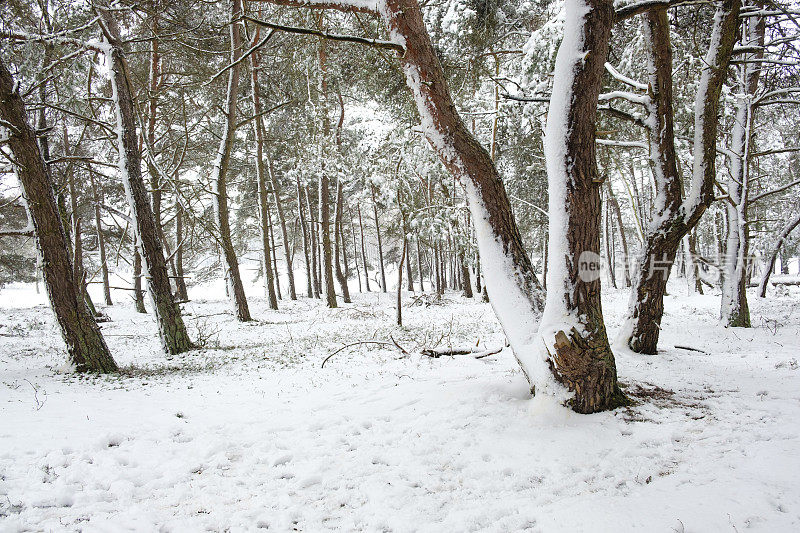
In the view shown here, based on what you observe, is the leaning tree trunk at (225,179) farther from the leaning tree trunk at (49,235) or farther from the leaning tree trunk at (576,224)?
the leaning tree trunk at (576,224)

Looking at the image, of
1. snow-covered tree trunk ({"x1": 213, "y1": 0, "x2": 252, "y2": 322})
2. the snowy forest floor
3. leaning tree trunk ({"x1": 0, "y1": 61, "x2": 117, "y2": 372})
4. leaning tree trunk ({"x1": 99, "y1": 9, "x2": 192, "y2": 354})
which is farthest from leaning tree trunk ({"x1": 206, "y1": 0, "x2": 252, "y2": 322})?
the snowy forest floor

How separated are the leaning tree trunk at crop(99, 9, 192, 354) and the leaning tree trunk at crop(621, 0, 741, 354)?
27.1 ft

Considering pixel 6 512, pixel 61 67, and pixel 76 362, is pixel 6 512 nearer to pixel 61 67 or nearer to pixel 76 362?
pixel 76 362

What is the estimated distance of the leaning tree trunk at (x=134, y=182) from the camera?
6.82 meters

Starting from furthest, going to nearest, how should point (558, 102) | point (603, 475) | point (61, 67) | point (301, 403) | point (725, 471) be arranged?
1. point (61, 67)
2. point (301, 403)
3. point (558, 102)
4. point (603, 475)
5. point (725, 471)

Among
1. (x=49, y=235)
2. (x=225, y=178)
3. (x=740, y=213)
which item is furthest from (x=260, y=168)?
(x=740, y=213)

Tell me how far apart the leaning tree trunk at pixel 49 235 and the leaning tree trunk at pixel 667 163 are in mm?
8376

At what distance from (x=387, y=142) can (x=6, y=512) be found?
907 cm

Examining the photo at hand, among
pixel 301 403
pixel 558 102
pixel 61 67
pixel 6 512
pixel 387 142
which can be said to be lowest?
pixel 301 403

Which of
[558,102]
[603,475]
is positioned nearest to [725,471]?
[603,475]

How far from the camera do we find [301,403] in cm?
473

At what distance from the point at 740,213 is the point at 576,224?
808 cm

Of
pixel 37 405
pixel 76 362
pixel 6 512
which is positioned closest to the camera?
pixel 6 512

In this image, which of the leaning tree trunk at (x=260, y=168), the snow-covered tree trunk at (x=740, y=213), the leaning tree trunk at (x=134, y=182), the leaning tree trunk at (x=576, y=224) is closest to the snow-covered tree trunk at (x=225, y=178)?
the leaning tree trunk at (x=260, y=168)
